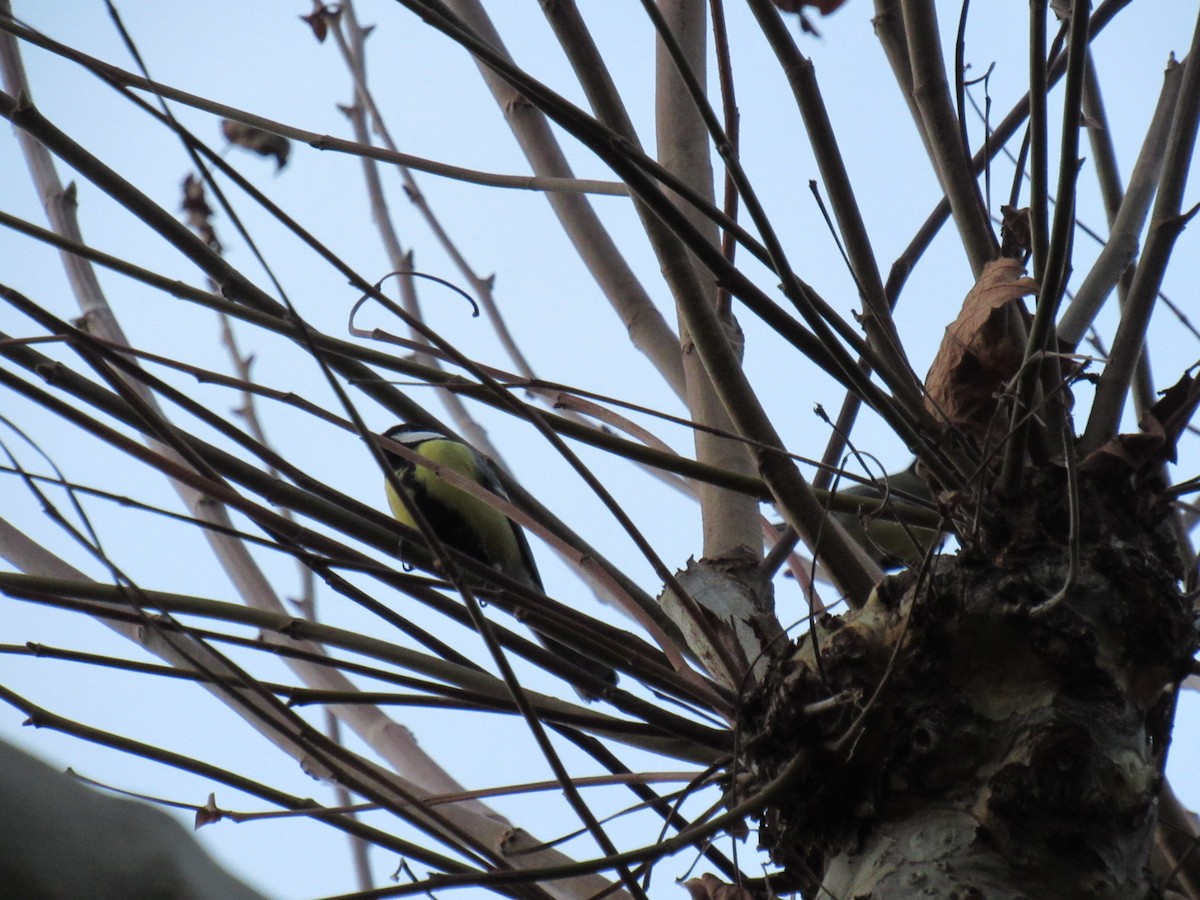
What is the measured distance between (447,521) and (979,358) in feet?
7.00

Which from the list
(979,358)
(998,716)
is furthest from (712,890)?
(979,358)

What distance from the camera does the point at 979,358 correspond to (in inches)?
48.9

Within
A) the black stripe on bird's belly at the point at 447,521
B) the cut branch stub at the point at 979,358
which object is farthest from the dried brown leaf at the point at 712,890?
the black stripe on bird's belly at the point at 447,521

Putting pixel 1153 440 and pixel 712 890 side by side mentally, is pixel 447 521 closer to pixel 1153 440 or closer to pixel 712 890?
pixel 712 890

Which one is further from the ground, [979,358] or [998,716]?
[979,358]

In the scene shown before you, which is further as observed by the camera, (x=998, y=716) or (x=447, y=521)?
(x=447, y=521)

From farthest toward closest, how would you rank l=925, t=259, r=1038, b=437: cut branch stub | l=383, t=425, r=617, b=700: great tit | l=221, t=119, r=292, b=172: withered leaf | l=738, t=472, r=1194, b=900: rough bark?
l=383, t=425, r=617, b=700: great tit → l=221, t=119, r=292, b=172: withered leaf → l=925, t=259, r=1038, b=437: cut branch stub → l=738, t=472, r=1194, b=900: rough bark

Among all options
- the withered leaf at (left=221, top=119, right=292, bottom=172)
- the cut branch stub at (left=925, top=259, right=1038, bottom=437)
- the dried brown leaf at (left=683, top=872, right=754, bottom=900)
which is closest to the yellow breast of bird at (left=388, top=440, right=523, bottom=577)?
the withered leaf at (left=221, top=119, right=292, bottom=172)

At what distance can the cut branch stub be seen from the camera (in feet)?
4.02

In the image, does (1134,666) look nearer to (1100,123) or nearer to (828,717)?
(828,717)

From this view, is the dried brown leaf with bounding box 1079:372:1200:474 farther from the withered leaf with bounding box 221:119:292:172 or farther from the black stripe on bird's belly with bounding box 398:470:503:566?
the black stripe on bird's belly with bounding box 398:470:503:566

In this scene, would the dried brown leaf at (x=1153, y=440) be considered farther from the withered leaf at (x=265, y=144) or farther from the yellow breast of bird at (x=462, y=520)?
the yellow breast of bird at (x=462, y=520)

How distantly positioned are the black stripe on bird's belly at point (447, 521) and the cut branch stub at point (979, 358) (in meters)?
2.05

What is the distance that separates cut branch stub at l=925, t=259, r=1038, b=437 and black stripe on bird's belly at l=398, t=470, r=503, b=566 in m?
2.05
